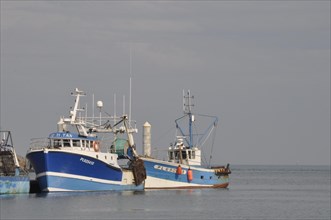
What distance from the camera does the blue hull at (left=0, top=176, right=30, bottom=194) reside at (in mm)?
73062

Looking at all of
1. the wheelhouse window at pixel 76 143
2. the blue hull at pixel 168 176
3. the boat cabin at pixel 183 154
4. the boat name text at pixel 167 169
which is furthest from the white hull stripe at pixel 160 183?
the wheelhouse window at pixel 76 143

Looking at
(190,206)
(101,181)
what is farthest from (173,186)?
(190,206)

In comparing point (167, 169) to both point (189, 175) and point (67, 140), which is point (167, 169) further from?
point (67, 140)

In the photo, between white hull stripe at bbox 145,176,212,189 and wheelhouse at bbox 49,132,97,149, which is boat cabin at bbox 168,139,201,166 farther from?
wheelhouse at bbox 49,132,97,149

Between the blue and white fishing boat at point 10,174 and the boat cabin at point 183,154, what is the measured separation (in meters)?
15.0

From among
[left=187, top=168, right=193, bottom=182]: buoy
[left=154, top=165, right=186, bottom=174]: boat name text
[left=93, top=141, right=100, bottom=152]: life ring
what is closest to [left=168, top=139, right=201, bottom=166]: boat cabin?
[left=187, top=168, right=193, bottom=182]: buoy

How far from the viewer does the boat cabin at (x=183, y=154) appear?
88.2 meters

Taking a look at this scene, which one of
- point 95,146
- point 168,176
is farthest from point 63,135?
point 168,176

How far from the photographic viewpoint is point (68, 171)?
246 ft

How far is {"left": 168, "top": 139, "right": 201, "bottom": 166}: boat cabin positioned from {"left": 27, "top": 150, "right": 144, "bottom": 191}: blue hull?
1118 centimetres

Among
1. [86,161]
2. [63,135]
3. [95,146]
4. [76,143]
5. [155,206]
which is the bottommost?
[155,206]

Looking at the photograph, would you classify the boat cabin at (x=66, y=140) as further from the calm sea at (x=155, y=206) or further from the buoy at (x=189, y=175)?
the buoy at (x=189, y=175)

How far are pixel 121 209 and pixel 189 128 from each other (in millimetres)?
26749

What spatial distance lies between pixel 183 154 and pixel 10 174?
1770 centimetres
